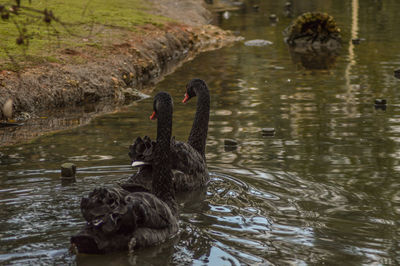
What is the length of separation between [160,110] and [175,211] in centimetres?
107

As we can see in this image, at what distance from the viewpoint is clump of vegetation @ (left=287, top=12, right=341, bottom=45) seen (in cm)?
2185

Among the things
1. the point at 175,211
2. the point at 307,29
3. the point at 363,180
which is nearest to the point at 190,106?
the point at 363,180

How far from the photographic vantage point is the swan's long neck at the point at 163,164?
7.48m

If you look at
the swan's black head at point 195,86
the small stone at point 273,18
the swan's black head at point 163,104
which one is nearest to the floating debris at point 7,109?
the swan's black head at point 195,86

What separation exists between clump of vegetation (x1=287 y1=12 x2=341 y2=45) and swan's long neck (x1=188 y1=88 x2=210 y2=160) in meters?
12.9

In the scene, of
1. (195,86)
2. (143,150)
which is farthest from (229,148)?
(143,150)

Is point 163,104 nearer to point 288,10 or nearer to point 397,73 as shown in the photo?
point 397,73

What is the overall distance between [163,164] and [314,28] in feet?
52.1

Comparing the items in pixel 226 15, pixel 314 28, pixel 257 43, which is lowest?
pixel 257 43

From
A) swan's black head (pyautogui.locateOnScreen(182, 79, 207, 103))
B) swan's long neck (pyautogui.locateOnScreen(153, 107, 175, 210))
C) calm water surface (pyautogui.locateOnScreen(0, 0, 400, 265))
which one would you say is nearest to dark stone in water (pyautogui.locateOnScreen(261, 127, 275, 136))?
calm water surface (pyautogui.locateOnScreen(0, 0, 400, 265))

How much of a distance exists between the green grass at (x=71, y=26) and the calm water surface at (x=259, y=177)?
2.51 m

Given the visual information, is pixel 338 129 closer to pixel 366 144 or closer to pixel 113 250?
pixel 366 144

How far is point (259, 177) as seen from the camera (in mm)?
8875

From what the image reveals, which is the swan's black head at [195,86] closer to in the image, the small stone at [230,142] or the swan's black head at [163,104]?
the small stone at [230,142]
